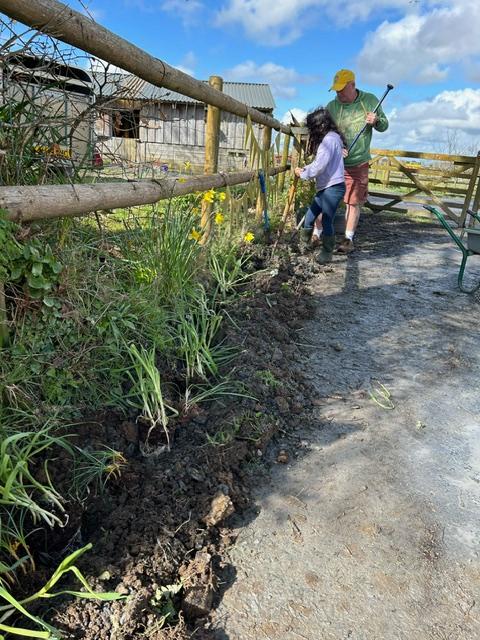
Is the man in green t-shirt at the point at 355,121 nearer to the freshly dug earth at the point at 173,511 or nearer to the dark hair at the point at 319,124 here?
the dark hair at the point at 319,124

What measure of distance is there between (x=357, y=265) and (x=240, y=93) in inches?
760

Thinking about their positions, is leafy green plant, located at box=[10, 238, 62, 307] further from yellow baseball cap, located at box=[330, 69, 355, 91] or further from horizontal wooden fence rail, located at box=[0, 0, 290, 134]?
yellow baseball cap, located at box=[330, 69, 355, 91]

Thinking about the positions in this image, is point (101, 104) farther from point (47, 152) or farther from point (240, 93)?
point (240, 93)

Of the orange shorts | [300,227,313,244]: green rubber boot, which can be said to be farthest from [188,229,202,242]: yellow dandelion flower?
the orange shorts

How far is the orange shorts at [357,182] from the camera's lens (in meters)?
6.55

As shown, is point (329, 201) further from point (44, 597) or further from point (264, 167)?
point (44, 597)

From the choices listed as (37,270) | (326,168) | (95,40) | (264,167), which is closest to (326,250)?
(326,168)

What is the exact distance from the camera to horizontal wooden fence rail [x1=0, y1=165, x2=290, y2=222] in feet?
5.82

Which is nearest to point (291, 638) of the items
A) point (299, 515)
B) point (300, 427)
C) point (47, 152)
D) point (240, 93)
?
point (299, 515)

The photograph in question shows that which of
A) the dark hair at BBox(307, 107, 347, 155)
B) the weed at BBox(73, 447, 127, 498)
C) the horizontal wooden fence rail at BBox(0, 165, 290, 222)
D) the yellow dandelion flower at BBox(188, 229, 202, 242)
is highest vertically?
the dark hair at BBox(307, 107, 347, 155)

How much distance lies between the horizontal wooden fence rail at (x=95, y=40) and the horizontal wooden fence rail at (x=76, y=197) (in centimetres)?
58

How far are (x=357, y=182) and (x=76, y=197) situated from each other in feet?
17.1

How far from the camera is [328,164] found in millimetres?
5508

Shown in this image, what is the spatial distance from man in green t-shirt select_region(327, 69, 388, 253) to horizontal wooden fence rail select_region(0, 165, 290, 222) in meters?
3.81
